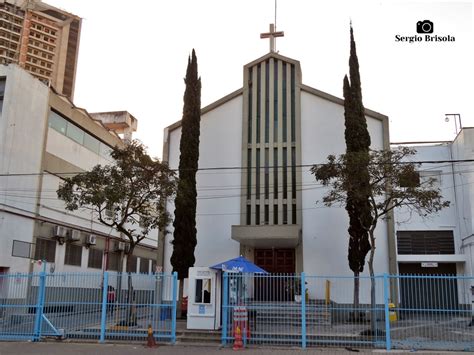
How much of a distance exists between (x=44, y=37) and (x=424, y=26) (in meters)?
88.4

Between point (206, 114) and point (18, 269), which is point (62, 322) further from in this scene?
point (206, 114)

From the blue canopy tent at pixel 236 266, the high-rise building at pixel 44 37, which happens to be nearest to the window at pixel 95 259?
the blue canopy tent at pixel 236 266

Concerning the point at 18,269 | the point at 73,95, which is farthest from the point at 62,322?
the point at 73,95

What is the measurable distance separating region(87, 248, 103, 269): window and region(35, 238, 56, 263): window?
478 cm

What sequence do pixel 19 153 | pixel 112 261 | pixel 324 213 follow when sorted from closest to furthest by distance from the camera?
pixel 324 213 → pixel 19 153 → pixel 112 261

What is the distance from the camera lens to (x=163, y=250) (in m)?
23.7

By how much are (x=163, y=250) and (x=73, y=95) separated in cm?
8493

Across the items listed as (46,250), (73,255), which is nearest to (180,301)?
(46,250)

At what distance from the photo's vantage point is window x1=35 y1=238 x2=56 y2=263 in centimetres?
2633

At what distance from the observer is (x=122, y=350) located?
45.3 feet

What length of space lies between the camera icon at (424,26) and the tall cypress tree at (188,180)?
33.9ft

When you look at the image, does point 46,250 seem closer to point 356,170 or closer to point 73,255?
point 73,255

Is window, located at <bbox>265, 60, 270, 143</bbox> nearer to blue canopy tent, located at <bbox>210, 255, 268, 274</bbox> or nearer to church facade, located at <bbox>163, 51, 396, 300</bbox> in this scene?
church facade, located at <bbox>163, 51, 396, 300</bbox>

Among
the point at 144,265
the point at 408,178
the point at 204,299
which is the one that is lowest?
the point at 204,299
